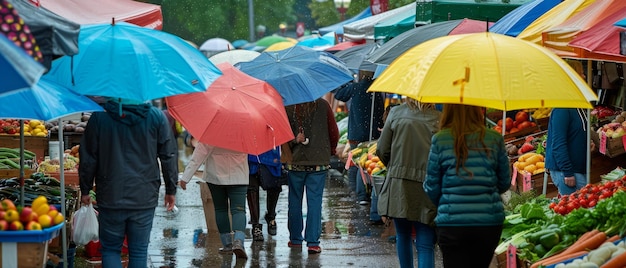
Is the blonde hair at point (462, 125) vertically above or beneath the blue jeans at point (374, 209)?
above

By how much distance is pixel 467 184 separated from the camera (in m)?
6.62

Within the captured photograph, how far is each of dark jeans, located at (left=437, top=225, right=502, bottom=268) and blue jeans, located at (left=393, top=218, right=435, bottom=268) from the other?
1458 millimetres

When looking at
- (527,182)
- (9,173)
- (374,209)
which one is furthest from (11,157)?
(527,182)

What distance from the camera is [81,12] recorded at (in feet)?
36.0

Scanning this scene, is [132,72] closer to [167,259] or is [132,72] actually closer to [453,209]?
[453,209]

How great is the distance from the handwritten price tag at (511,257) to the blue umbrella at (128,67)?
289cm

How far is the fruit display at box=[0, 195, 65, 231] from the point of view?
664cm

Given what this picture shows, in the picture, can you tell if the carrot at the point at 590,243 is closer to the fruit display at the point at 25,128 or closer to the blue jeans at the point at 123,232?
the blue jeans at the point at 123,232

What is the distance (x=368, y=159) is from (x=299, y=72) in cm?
283

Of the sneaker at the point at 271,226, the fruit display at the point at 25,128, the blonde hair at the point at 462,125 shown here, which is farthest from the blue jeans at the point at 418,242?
the fruit display at the point at 25,128

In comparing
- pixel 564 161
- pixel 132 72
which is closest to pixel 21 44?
pixel 132 72

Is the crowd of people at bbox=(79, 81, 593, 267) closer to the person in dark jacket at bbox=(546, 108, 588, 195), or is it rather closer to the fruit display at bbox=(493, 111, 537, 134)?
the person in dark jacket at bbox=(546, 108, 588, 195)

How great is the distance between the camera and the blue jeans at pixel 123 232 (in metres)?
7.69

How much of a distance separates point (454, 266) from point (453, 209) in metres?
0.41
